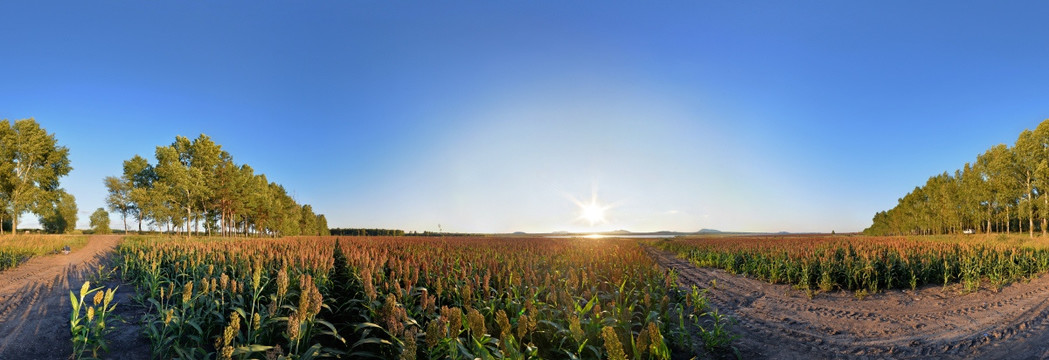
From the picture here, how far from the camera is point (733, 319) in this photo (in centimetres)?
761

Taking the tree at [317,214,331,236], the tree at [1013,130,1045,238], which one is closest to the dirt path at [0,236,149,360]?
the tree at [1013,130,1045,238]

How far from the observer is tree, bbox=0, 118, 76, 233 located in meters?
37.1

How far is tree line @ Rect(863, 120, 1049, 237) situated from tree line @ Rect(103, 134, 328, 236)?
72.8m

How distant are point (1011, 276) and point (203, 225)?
64691mm

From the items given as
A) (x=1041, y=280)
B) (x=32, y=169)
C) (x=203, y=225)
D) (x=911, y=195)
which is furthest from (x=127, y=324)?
(x=911, y=195)

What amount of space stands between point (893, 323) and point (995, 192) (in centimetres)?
5481

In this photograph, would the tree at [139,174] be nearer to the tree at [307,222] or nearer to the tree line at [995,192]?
the tree at [307,222]

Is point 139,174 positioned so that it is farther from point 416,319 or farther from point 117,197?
point 416,319

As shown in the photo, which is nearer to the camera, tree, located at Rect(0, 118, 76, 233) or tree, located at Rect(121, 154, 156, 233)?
tree, located at Rect(0, 118, 76, 233)

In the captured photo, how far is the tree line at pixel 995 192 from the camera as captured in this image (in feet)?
123

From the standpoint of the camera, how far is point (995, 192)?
4400 centimetres

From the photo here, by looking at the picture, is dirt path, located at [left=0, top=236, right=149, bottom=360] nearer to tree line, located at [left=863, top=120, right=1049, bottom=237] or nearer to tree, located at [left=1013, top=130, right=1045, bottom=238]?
tree line, located at [left=863, top=120, right=1049, bottom=237]

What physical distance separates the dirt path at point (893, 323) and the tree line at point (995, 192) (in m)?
39.6

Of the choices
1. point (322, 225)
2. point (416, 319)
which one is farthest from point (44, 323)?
point (322, 225)
